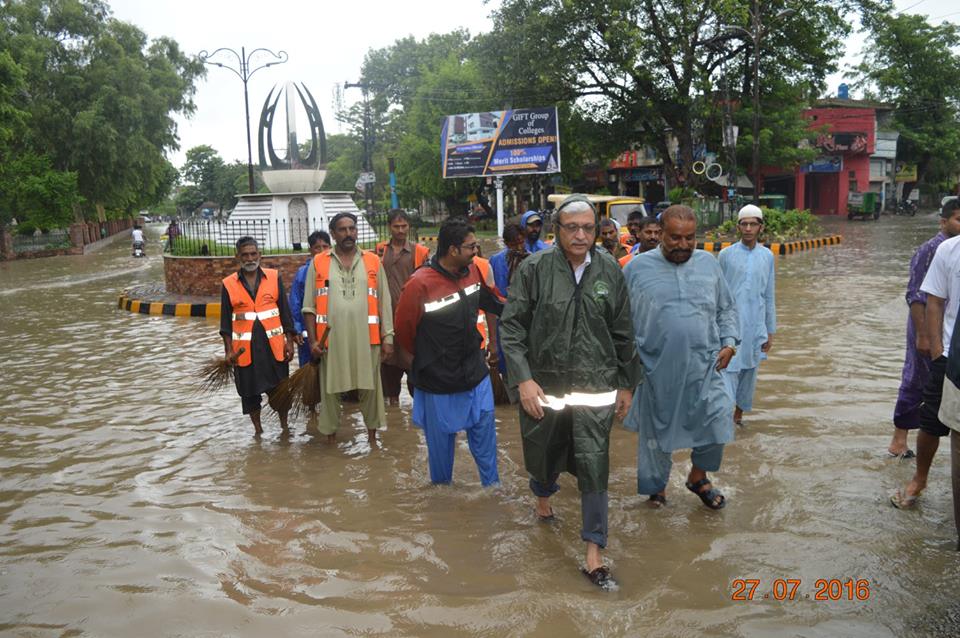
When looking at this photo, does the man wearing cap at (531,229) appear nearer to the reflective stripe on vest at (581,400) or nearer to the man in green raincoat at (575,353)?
the man in green raincoat at (575,353)

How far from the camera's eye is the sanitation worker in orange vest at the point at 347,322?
5.49m

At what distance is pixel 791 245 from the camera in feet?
69.1

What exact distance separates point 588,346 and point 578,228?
0.54 meters

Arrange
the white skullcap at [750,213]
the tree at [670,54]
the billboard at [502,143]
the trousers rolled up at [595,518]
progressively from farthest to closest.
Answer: the billboard at [502,143] < the tree at [670,54] < the white skullcap at [750,213] < the trousers rolled up at [595,518]

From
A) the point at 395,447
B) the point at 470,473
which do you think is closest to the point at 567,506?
the point at 470,473

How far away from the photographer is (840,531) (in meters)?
3.87

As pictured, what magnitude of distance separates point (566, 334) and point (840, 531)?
1726 millimetres

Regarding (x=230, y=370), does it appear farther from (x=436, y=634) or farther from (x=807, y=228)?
(x=807, y=228)

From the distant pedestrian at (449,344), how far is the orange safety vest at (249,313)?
1703mm

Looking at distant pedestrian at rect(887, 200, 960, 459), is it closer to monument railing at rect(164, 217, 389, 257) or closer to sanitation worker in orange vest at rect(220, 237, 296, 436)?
sanitation worker in orange vest at rect(220, 237, 296, 436)

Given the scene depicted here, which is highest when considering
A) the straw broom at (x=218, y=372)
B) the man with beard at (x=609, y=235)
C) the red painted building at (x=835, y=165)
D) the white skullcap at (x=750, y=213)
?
the red painted building at (x=835, y=165)

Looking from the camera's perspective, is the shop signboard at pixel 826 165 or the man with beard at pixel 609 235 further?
the shop signboard at pixel 826 165

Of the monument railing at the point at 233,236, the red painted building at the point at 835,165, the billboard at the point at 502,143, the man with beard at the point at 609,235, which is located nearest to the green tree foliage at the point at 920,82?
the red painted building at the point at 835,165

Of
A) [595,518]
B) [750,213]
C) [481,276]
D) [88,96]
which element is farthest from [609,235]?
[88,96]
